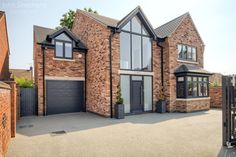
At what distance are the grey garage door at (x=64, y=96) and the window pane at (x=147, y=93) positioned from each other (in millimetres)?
5420

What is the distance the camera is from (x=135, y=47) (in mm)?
13406

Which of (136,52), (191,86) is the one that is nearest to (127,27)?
(136,52)

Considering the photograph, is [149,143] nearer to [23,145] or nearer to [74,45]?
[23,145]

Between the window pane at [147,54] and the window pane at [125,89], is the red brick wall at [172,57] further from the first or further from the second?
the window pane at [125,89]

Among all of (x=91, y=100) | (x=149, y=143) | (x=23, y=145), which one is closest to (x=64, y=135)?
(x=23, y=145)

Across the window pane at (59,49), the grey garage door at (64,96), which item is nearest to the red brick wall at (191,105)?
the grey garage door at (64,96)

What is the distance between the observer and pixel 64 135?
283 inches

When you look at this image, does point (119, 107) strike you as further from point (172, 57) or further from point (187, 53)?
point (187, 53)

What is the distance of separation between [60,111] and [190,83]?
11.0 m

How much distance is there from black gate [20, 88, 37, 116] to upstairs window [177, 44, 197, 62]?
41.9ft

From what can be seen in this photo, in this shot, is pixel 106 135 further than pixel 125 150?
Yes

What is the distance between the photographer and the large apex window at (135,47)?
507 inches

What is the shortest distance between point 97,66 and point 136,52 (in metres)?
3.35

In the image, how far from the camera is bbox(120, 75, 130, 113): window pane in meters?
12.5
